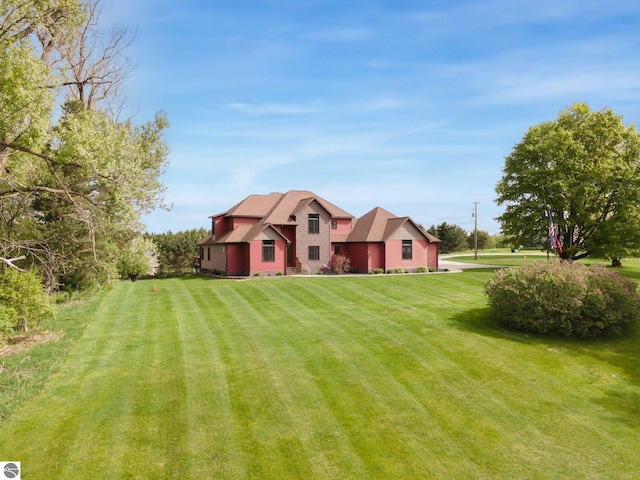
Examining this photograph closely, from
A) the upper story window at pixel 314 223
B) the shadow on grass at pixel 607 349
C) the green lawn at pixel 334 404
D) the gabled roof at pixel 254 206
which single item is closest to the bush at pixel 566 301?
the shadow on grass at pixel 607 349

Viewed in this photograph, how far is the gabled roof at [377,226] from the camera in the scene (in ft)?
123

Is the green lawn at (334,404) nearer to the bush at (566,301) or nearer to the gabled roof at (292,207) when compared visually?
the bush at (566,301)

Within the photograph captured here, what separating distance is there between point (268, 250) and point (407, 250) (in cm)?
1291

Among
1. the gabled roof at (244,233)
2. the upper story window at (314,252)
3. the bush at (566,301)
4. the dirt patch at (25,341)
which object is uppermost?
the gabled roof at (244,233)

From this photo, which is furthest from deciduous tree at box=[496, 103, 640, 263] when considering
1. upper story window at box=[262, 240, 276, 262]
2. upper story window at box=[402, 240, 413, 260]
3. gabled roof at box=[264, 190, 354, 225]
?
upper story window at box=[262, 240, 276, 262]

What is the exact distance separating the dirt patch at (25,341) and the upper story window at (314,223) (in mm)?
24056

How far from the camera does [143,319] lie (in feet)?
60.4

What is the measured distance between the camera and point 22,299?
589 inches

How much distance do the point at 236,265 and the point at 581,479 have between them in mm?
31056

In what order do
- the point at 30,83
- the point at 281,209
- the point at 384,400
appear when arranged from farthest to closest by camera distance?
the point at 281,209, the point at 30,83, the point at 384,400

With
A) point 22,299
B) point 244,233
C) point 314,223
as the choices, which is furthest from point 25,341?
point 314,223

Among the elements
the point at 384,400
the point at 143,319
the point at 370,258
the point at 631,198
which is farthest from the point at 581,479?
the point at 631,198

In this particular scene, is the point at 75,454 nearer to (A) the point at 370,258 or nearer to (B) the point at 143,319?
(B) the point at 143,319

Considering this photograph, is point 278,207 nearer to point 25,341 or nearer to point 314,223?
point 314,223
